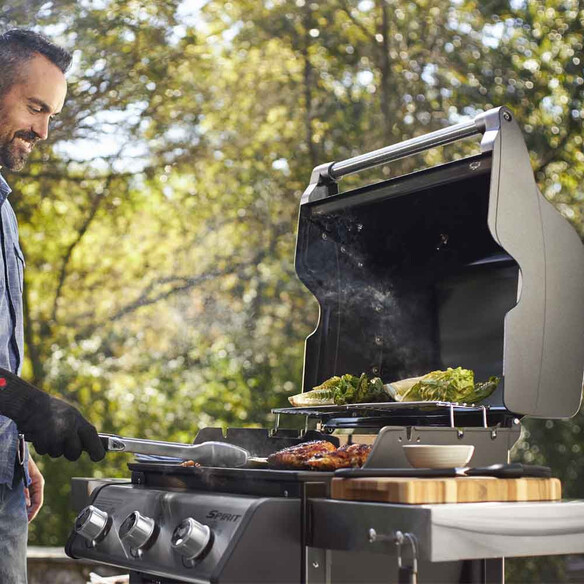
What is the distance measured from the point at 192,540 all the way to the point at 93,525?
0.43 meters

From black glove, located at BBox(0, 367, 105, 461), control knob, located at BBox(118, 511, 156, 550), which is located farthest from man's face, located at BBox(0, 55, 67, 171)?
control knob, located at BBox(118, 511, 156, 550)

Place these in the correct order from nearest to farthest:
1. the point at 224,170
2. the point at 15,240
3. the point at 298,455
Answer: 1. the point at 298,455
2. the point at 15,240
3. the point at 224,170

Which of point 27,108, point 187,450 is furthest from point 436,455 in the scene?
point 27,108

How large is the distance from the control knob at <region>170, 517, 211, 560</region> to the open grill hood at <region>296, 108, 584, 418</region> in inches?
31.6

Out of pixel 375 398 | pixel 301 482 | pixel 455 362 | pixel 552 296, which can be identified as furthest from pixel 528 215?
pixel 301 482

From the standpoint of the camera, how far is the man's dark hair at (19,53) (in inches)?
110

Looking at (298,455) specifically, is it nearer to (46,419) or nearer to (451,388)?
(451,388)

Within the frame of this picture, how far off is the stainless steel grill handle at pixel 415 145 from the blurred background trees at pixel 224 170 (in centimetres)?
354

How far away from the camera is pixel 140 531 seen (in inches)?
75.8

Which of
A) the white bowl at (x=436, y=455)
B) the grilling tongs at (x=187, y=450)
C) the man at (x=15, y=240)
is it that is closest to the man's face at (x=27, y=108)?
the man at (x=15, y=240)

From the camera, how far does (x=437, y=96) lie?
6.60 m

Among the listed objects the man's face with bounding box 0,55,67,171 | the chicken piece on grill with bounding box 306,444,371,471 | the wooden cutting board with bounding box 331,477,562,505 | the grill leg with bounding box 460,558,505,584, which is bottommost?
the grill leg with bounding box 460,558,505,584

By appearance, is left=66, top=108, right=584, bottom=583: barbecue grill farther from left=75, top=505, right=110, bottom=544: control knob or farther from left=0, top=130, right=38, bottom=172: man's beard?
left=0, top=130, right=38, bottom=172: man's beard

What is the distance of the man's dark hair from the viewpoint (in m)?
2.78
